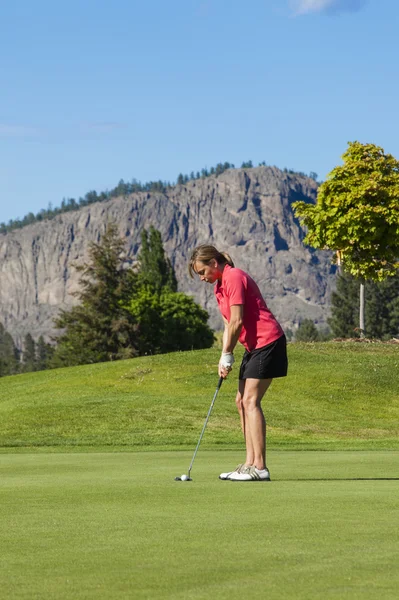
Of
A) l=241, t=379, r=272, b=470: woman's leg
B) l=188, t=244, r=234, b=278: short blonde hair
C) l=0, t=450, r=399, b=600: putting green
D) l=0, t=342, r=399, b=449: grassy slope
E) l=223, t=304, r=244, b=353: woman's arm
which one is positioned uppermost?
l=188, t=244, r=234, b=278: short blonde hair

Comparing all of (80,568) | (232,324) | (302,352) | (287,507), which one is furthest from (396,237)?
(80,568)

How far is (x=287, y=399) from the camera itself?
32094 mm

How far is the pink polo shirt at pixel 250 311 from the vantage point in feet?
35.3

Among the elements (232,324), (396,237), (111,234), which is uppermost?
(111,234)

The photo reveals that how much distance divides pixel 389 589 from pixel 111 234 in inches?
3526

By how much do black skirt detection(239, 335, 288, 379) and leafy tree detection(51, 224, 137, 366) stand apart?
269ft

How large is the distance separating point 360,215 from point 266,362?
94.4 ft

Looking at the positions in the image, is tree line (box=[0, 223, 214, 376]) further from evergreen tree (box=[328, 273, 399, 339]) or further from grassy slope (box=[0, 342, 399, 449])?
grassy slope (box=[0, 342, 399, 449])

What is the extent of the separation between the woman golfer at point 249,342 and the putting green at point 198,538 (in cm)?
52

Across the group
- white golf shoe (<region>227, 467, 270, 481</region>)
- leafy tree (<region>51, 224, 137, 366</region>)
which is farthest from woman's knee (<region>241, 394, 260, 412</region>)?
leafy tree (<region>51, 224, 137, 366</region>)

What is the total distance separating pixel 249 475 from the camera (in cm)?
1041

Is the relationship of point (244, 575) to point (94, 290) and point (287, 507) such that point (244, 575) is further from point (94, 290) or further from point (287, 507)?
point (94, 290)

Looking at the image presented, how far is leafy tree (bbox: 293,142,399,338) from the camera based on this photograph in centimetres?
3909

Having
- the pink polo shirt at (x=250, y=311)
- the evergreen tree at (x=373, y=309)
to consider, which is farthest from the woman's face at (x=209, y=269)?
the evergreen tree at (x=373, y=309)
